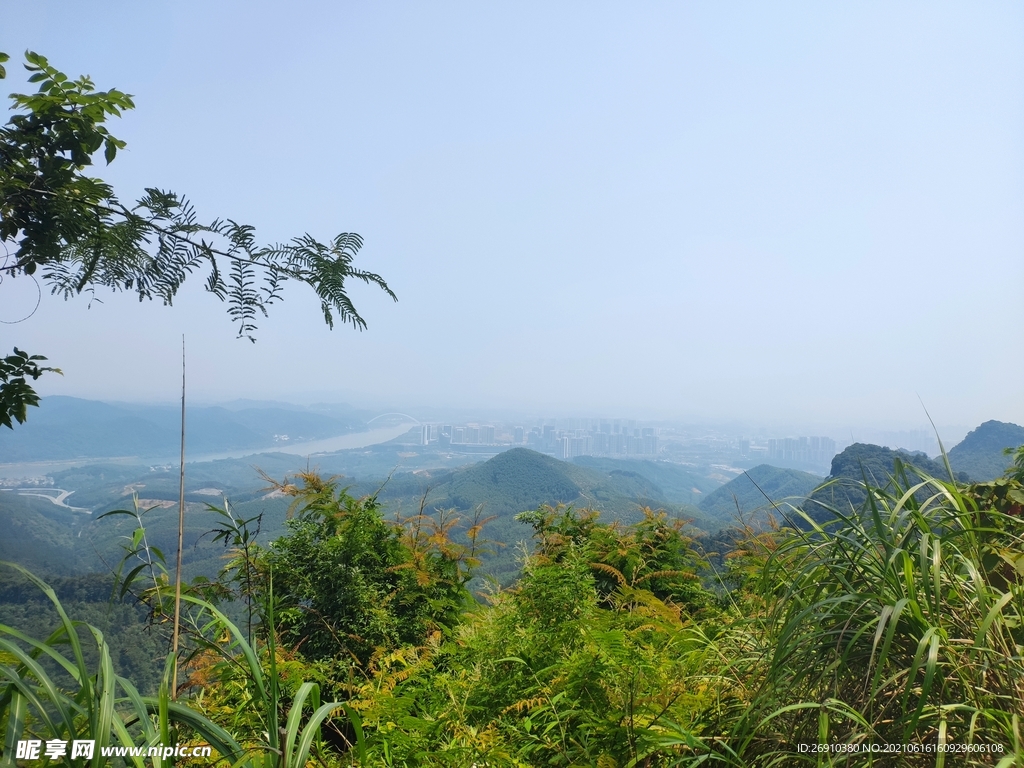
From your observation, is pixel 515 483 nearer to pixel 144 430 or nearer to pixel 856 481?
pixel 144 430

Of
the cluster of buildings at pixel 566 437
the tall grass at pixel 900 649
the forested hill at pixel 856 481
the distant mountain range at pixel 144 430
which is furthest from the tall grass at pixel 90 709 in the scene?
the cluster of buildings at pixel 566 437

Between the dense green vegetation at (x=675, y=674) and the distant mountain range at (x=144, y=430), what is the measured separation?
2.02 metres

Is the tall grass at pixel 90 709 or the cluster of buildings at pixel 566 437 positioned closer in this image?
the tall grass at pixel 90 709

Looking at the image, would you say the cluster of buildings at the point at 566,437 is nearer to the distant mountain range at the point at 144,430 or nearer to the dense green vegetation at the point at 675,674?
the distant mountain range at the point at 144,430

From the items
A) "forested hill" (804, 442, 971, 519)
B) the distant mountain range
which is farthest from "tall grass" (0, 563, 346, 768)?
the distant mountain range

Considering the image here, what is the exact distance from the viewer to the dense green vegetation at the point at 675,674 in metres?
1.04

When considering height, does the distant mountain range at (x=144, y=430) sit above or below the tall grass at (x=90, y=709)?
above

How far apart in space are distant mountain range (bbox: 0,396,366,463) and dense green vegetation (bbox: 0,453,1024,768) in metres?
2.02

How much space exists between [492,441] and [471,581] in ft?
52.2

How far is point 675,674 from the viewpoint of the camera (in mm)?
1833

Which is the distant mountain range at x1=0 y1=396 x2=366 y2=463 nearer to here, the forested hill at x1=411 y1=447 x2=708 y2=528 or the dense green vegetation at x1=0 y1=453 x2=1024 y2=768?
the dense green vegetation at x1=0 y1=453 x2=1024 y2=768

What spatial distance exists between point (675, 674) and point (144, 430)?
609cm

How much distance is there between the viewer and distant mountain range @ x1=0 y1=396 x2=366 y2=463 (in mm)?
3936

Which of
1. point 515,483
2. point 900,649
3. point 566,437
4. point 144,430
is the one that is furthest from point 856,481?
point 566,437
